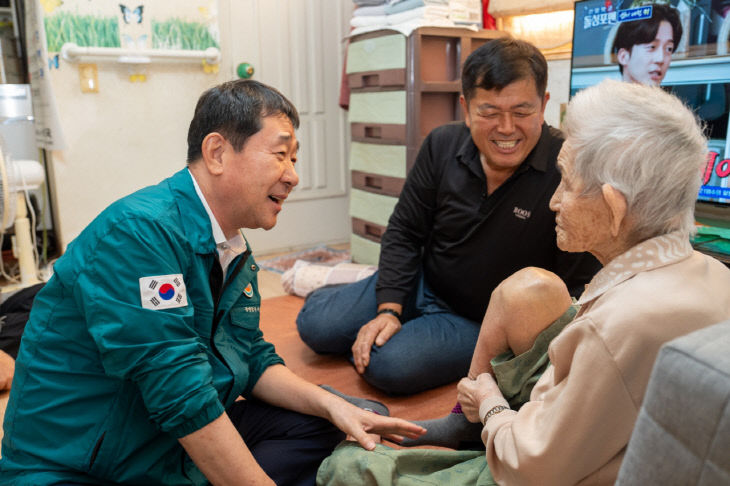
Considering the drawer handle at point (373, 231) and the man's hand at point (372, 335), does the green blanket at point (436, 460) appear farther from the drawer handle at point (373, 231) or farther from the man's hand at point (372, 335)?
the drawer handle at point (373, 231)

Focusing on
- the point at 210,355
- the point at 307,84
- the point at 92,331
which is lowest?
the point at 210,355

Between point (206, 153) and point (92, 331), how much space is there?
38 centimetres

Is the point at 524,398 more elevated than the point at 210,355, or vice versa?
the point at 210,355

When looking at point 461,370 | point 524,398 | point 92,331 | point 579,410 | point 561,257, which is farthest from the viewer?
point 461,370

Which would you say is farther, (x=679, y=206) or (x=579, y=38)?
(x=579, y=38)

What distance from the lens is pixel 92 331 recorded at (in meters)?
0.95

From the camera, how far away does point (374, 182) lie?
3.18m

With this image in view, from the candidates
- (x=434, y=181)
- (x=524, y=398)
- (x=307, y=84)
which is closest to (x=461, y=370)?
(x=434, y=181)

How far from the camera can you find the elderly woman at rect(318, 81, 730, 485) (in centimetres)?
78

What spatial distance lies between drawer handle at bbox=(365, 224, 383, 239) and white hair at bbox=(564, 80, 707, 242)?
2.25 metres

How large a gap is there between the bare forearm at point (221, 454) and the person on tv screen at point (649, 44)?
1.76 metres

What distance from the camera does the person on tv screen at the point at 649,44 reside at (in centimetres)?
195

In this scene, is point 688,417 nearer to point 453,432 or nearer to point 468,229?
point 453,432

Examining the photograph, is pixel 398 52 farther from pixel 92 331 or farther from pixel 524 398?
pixel 92 331
